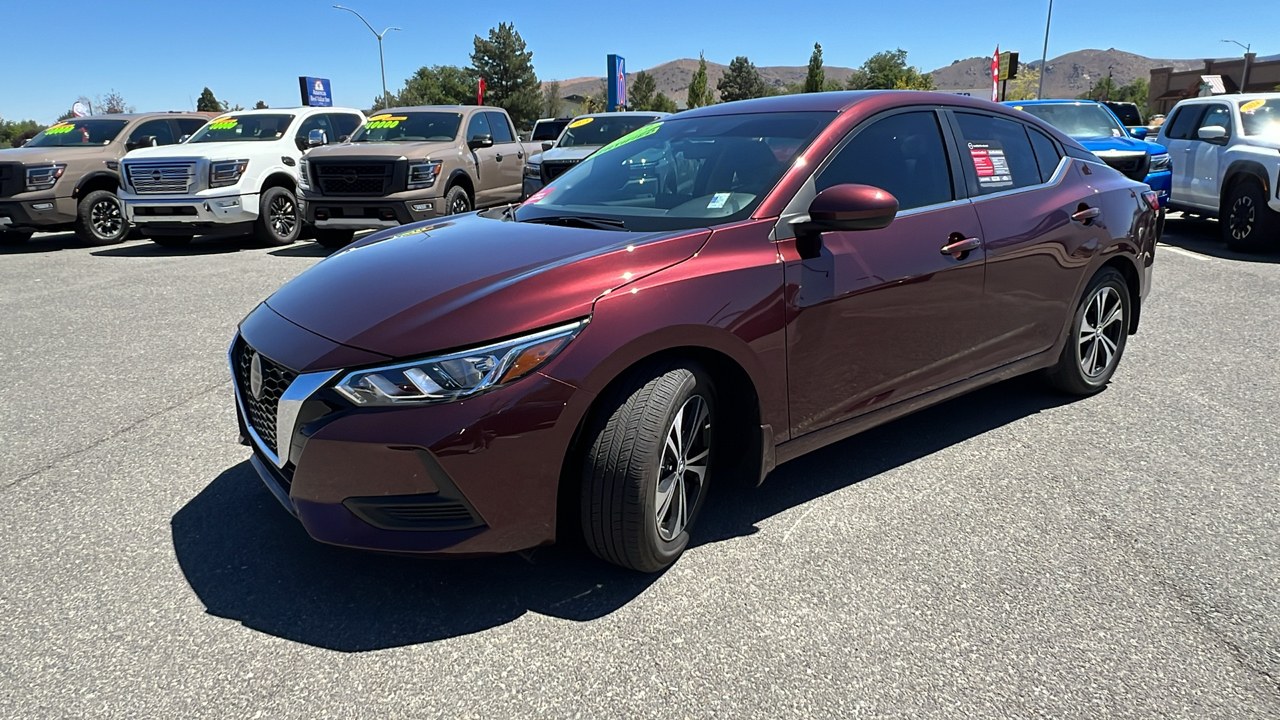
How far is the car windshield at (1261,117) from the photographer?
35.1 ft

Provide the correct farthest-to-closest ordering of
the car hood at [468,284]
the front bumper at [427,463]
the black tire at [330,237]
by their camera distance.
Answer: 1. the black tire at [330,237]
2. the car hood at [468,284]
3. the front bumper at [427,463]

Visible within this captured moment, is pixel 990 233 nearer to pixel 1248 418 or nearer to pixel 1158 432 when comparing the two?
pixel 1158 432

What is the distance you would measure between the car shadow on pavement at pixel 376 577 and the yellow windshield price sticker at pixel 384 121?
9.41 metres

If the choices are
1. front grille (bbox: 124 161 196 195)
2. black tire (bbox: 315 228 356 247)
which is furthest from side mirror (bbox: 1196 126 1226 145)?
front grille (bbox: 124 161 196 195)

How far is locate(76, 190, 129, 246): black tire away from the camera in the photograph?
1269 cm

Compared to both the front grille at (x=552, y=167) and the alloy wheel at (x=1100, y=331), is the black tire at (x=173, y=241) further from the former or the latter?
the alloy wheel at (x=1100, y=331)

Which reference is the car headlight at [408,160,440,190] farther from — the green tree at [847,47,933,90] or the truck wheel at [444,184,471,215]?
the green tree at [847,47,933,90]

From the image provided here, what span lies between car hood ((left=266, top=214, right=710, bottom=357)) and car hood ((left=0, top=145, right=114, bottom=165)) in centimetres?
1155

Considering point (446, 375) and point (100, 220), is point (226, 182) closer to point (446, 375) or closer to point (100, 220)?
point (100, 220)

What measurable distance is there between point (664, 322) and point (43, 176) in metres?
12.9

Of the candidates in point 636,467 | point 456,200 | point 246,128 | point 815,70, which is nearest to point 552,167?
point 456,200

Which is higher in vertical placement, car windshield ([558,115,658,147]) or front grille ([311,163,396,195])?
car windshield ([558,115,658,147])

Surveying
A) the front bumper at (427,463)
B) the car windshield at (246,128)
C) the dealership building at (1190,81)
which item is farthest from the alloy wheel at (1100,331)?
the dealership building at (1190,81)

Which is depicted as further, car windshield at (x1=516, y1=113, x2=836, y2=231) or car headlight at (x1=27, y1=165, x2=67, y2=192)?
car headlight at (x1=27, y1=165, x2=67, y2=192)
